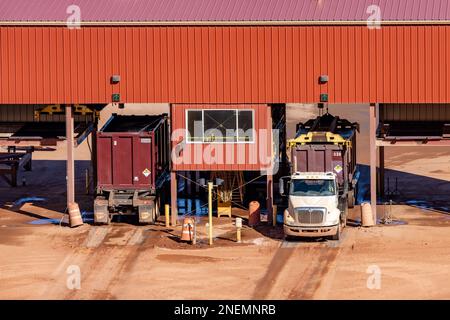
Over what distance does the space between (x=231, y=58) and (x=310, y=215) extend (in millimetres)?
8018

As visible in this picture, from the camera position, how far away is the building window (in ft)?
142

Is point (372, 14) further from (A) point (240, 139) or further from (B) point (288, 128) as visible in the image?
(B) point (288, 128)

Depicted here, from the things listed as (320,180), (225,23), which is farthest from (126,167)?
(320,180)

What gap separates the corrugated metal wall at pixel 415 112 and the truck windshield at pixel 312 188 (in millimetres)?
8260

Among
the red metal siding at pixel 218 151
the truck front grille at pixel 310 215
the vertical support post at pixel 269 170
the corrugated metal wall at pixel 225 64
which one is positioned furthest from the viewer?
the red metal siding at pixel 218 151

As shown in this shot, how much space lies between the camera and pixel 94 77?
43.5 metres

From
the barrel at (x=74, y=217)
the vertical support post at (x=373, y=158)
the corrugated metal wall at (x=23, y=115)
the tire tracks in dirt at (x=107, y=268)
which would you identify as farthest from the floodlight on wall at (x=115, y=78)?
the vertical support post at (x=373, y=158)

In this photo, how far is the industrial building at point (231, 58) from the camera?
42.4 m

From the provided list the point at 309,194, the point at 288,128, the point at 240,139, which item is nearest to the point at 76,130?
the point at 240,139

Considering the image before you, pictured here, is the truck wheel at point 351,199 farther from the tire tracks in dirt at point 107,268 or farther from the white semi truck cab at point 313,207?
the tire tracks in dirt at point 107,268

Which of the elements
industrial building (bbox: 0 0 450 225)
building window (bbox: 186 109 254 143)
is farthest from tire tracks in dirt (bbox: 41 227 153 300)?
building window (bbox: 186 109 254 143)

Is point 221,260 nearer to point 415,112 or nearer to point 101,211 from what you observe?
point 101,211

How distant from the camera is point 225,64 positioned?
43.0 m

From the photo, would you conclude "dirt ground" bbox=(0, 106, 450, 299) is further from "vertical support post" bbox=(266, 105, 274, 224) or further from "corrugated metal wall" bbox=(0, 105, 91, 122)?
"corrugated metal wall" bbox=(0, 105, 91, 122)
